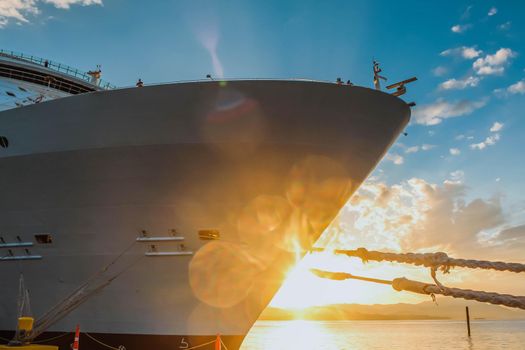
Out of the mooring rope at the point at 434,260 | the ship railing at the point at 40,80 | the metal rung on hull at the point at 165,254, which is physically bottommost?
the mooring rope at the point at 434,260

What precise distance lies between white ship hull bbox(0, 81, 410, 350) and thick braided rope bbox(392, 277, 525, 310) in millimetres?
→ 2581

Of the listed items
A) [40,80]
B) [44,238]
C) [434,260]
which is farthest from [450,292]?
[40,80]

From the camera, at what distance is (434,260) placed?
23.6 feet

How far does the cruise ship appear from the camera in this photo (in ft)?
27.7

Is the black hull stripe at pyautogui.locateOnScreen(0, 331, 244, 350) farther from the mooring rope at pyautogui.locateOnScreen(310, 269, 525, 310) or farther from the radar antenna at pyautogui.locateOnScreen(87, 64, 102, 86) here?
the radar antenna at pyautogui.locateOnScreen(87, 64, 102, 86)

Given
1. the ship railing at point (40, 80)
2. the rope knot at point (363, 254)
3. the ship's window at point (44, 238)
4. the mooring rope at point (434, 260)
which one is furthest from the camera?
the ship railing at point (40, 80)

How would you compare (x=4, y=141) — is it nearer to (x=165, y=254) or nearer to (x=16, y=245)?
(x=16, y=245)

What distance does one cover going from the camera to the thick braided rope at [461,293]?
5788 mm

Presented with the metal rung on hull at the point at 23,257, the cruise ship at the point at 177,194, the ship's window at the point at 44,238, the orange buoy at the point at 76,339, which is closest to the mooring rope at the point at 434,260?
the cruise ship at the point at 177,194

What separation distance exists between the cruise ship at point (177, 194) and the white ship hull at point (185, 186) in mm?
29

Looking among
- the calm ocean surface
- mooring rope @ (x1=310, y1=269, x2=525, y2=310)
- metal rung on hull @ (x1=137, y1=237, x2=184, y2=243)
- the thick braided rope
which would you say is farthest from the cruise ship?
the calm ocean surface

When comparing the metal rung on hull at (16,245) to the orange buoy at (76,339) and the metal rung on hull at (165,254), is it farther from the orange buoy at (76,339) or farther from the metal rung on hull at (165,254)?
the metal rung on hull at (165,254)

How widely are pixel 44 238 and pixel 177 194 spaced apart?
3696mm

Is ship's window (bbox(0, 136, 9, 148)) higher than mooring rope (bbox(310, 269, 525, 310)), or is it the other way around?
ship's window (bbox(0, 136, 9, 148))
